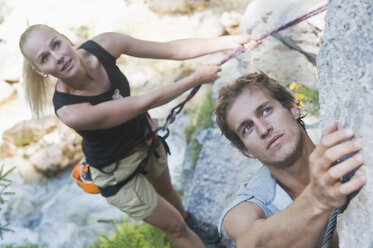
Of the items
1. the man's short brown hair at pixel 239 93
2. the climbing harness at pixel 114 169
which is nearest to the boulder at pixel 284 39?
the man's short brown hair at pixel 239 93

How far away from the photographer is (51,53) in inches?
95.2

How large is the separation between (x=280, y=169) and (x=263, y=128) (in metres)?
0.23

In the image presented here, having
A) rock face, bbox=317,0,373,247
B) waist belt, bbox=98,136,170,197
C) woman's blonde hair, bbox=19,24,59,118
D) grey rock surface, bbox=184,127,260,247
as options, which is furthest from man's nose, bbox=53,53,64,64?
grey rock surface, bbox=184,127,260,247

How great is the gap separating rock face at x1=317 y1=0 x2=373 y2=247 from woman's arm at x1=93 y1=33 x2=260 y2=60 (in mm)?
1877

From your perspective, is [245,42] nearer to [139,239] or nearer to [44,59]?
[44,59]

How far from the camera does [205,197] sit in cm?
420

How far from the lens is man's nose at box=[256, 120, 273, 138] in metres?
1.80

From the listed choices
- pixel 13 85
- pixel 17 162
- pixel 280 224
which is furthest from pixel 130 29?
pixel 280 224

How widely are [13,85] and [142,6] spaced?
3790mm

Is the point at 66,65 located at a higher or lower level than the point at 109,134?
higher

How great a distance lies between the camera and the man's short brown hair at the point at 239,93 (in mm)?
2074

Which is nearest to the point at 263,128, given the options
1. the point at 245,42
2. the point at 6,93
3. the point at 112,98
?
the point at 112,98

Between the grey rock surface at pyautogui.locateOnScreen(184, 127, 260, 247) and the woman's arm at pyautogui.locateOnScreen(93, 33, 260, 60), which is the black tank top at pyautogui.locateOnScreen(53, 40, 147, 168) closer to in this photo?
the woman's arm at pyautogui.locateOnScreen(93, 33, 260, 60)

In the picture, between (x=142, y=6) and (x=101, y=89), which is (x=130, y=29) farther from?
(x=101, y=89)
